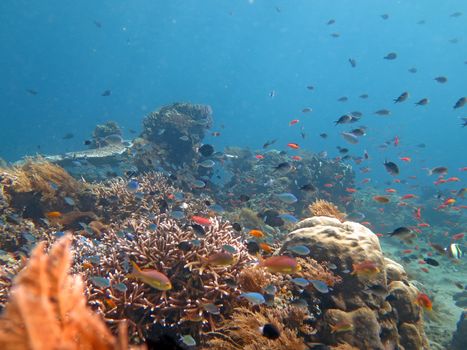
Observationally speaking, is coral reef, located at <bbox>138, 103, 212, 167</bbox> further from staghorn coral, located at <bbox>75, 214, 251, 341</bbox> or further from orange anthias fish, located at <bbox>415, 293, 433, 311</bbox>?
orange anthias fish, located at <bbox>415, 293, 433, 311</bbox>

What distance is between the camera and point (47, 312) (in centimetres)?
124

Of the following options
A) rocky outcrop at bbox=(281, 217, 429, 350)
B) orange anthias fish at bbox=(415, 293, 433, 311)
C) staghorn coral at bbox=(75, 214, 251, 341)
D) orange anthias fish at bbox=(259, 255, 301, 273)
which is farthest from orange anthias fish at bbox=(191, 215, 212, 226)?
orange anthias fish at bbox=(415, 293, 433, 311)

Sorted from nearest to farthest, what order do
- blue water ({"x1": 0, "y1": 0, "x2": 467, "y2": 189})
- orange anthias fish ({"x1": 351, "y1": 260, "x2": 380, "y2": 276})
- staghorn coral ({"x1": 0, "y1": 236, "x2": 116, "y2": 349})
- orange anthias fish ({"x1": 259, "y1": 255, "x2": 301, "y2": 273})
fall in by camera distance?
staghorn coral ({"x1": 0, "y1": 236, "x2": 116, "y2": 349})
orange anthias fish ({"x1": 259, "y1": 255, "x2": 301, "y2": 273})
orange anthias fish ({"x1": 351, "y1": 260, "x2": 380, "y2": 276})
blue water ({"x1": 0, "y1": 0, "x2": 467, "y2": 189})

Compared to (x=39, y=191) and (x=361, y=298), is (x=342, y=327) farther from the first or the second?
(x=39, y=191)

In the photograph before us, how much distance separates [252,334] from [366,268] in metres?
2.29

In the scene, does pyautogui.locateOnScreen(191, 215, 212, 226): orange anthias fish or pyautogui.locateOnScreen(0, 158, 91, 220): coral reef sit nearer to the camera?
pyautogui.locateOnScreen(191, 215, 212, 226): orange anthias fish

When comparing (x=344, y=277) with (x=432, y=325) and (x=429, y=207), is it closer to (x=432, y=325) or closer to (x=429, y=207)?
(x=432, y=325)

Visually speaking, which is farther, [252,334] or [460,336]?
[460,336]

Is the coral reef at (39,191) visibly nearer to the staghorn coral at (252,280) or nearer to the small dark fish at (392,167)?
the staghorn coral at (252,280)

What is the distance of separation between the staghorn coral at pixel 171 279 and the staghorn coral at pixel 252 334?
1.07 ft

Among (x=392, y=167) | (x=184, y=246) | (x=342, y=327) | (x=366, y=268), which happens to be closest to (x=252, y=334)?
(x=342, y=327)

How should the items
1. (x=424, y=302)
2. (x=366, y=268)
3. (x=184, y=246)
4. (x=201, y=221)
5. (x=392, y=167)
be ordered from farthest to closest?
(x=392, y=167) < (x=201, y=221) < (x=424, y=302) < (x=184, y=246) < (x=366, y=268)

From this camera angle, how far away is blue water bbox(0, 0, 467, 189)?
113250 mm

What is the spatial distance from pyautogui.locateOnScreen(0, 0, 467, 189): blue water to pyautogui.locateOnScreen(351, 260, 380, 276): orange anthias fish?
89927 millimetres
